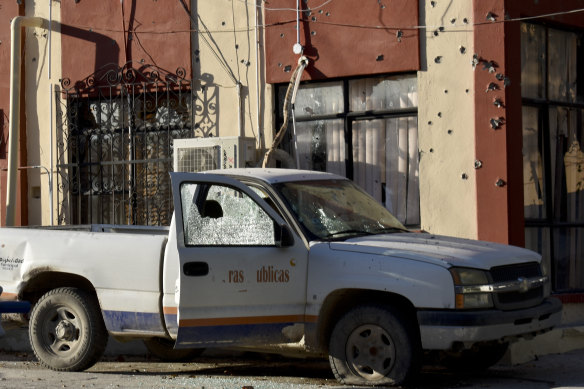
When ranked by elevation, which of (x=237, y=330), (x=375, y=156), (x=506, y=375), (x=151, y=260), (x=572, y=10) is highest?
(x=572, y=10)

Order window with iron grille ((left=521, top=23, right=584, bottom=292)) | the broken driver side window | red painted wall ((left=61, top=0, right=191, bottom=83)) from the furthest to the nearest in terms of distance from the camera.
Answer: red painted wall ((left=61, top=0, right=191, bottom=83))
window with iron grille ((left=521, top=23, right=584, bottom=292))
the broken driver side window

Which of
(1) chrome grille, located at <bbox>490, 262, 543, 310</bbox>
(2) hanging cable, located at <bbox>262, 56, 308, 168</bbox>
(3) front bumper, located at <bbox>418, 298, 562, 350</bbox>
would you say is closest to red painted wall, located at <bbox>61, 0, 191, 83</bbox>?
(2) hanging cable, located at <bbox>262, 56, 308, 168</bbox>

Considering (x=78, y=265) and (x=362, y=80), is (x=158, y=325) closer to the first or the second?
(x=78, y=265)

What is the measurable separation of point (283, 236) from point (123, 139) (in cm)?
646

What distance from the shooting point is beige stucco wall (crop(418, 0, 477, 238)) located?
12.0 metres

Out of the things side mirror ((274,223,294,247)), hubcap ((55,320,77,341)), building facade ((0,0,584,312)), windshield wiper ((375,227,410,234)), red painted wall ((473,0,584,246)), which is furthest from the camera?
building facade ((0,0,584,312))

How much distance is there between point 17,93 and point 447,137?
6325 mm

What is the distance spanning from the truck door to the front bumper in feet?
3.74

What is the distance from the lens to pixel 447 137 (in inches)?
479

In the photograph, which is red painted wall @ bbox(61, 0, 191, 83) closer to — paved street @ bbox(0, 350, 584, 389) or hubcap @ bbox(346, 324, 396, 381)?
paved street @ bbox(0, 350, 584, 389)

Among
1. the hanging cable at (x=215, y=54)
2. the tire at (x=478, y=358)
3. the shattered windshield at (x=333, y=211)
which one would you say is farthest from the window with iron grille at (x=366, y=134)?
the tire at (x=478, y=358)

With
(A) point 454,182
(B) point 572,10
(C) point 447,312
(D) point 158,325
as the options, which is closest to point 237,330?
(D) point 158,325

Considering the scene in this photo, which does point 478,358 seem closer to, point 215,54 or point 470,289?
point 470,289

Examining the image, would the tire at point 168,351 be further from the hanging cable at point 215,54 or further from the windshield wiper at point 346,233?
the hanging cable at point 215,54
